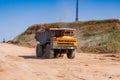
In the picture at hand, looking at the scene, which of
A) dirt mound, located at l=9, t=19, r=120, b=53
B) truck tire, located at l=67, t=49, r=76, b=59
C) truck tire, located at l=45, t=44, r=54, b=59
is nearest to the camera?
truck tire, located at l=45, t=44, r=54, b=59

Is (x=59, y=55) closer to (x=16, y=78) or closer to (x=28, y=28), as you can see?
(x=16, y=78)

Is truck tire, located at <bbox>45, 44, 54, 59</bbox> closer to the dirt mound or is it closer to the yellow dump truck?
the yellow dump truck

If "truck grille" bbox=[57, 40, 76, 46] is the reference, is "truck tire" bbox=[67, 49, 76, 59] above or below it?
below

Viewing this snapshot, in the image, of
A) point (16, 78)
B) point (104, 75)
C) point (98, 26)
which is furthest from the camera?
point (98, 26)

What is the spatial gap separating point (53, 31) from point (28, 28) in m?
53.6

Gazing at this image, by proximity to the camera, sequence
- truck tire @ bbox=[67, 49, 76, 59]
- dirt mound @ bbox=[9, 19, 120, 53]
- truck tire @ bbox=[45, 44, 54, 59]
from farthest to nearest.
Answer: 1. dirt mound @ bbox=[9, 19, 120, 53]
2. truck tire @ bbox=[67, 49, 76, 59]
3. truck tire @ bbox=[45, 44, 54, 59]

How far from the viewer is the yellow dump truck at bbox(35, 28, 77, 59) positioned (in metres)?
30.3

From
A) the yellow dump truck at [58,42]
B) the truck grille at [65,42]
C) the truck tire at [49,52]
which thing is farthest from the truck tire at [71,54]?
the truck tire at [49,52]

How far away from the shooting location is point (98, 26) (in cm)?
6153

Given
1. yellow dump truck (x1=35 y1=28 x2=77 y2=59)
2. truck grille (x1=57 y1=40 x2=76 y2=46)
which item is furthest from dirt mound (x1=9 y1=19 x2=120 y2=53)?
truck grille (x1=57 y1=40 x2=76 y2=46)

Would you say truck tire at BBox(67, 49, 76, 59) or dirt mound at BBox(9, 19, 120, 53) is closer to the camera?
truck tire at BBox(67, 49, 76, 59)

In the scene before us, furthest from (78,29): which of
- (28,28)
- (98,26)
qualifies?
(28,28)

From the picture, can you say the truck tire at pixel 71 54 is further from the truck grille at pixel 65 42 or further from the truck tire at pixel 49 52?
the truck tire at pixel 49 52

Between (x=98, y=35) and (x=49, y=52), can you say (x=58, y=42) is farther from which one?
(x=98, y=35)
